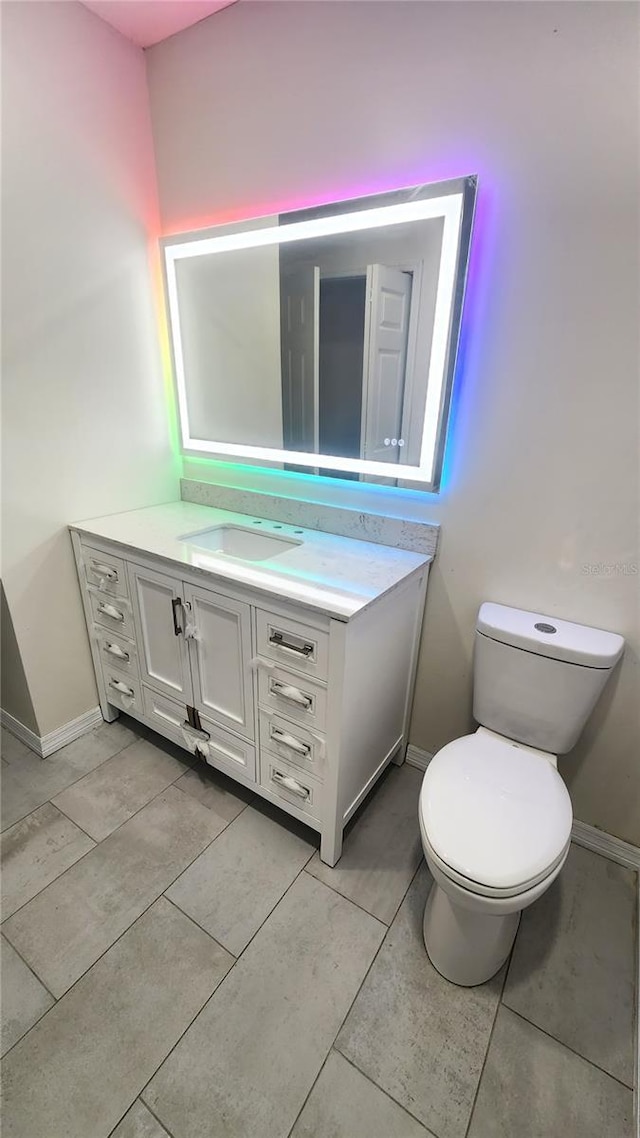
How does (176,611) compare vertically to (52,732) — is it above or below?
above

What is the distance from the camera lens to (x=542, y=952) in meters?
1.19

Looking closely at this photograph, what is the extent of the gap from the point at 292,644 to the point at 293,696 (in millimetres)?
146

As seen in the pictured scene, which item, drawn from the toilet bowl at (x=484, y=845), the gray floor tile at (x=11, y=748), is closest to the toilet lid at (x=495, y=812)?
the toilet bowl at (x=484, y=845)

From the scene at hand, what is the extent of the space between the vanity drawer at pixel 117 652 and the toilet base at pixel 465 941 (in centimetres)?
119

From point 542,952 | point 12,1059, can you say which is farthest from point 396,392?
point 12,1059

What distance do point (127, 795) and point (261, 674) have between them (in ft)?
2.44

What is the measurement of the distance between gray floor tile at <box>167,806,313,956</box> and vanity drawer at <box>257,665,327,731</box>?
461 millimetres

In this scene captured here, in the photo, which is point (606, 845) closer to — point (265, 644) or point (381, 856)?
point (381, 856)

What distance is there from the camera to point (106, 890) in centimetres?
129

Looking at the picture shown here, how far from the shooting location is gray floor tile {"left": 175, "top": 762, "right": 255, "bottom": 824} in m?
1.54

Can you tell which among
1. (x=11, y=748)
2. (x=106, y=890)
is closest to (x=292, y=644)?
(x=106, y=890)

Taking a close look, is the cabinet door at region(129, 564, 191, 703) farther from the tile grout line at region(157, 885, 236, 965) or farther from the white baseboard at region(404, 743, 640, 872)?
the white baseboard at region(404, 743, 640, 872)

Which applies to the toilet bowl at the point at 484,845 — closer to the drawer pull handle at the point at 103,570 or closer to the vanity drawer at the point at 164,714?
the vanity drawer at the point at 164,714

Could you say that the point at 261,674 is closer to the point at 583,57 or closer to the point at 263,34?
the point at 583,57
